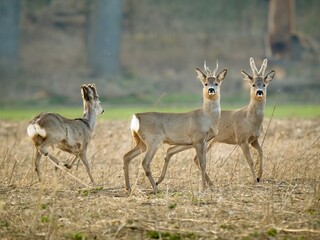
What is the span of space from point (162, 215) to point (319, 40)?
1528 inches

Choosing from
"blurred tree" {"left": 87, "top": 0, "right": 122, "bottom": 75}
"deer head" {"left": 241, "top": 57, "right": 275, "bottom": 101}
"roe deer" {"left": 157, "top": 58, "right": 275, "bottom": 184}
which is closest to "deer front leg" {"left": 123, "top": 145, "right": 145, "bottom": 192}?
"roe deer" {"left": 157, "top": 58, "right": 275, "bottom": 184}

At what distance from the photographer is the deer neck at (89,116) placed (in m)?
16.0

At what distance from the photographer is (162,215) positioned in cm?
1135

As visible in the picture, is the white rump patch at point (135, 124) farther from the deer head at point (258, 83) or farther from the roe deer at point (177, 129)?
the deer head at point (258, 83)

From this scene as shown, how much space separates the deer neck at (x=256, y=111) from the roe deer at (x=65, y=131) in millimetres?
2584

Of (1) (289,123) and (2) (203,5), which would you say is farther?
(2) (203,5)

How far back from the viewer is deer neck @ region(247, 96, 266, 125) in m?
15.4

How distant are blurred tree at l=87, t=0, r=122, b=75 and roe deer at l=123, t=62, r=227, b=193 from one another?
2715 centimetres

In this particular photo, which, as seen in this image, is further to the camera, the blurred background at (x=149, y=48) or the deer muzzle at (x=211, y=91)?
the blurred background at (x=149, y=48)

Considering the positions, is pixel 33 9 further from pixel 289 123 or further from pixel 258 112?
pixel 258 112

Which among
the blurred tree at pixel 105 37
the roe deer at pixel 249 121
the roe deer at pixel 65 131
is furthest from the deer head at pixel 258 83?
the blurred tree at pixel 105 37

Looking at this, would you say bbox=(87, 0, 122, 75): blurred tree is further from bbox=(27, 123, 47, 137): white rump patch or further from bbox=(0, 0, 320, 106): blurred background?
bbox=(27, 123, 47, 137): white rump patch

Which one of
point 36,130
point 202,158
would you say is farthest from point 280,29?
point 202,158

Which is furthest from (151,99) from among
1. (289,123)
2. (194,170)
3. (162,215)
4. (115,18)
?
(162,215)
